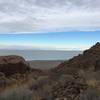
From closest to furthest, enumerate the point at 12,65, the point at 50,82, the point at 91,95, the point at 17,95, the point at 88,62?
1. the point at 91,95
2. the point at 17,95
3. the point at 50,82
4. the point at 12,65
5. the point at 88,62

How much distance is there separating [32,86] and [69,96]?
21.0ft

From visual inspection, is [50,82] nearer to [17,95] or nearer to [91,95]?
Result: [17,95]

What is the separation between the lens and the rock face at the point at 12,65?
36.0 metres

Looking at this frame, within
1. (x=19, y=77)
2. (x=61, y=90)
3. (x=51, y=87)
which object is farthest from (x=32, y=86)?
(x=19, y=77)

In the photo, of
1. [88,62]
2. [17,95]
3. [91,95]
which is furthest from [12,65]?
[91,95]

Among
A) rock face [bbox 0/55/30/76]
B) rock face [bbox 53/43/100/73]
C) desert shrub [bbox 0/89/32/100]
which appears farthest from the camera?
rock face [bbox 53/43/100/73]

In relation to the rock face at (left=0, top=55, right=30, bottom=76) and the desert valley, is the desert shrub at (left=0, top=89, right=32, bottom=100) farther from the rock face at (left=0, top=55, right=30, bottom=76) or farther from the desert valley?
the rock face at (left=0, top=55, right=30, bottom=76)

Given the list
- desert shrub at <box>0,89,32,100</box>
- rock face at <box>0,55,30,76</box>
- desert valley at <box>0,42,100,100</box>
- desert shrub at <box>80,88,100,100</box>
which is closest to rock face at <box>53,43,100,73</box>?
desert valley at <box>0,42,100,100</box>

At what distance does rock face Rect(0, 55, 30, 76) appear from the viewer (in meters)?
36.0

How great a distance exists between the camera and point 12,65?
3625 cm

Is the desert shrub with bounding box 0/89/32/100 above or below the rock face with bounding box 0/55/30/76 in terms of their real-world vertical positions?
below

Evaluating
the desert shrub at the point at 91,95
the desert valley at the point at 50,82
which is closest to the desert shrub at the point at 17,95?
the desert valley at the point at 50,82

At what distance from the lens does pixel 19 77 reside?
116 ft

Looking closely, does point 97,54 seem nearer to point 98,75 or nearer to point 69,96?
point 98,75
